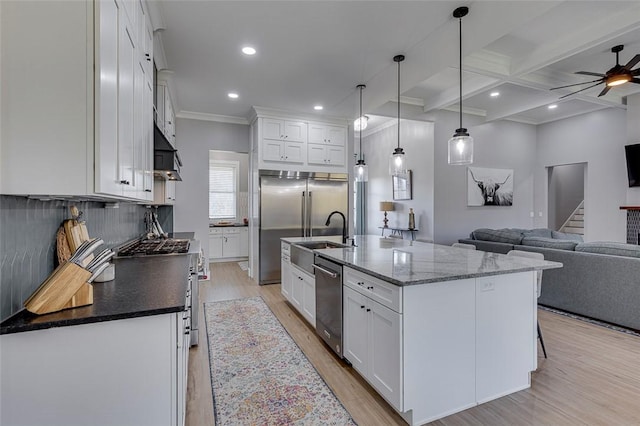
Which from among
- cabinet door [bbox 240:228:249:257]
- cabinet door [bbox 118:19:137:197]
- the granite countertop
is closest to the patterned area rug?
the granite countertop

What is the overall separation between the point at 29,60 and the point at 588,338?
449 cm

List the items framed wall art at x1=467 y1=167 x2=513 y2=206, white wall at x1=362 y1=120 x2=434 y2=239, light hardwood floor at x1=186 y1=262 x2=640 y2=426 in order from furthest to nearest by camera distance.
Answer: framed wall art at x1=467 y1=167 x2=513 y2=206
white wall at x1=362 y1=120 x2=434 y2=239
light hardwood floor at x1=186 y1=262 x2=640 y2=426

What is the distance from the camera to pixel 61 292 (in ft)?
4.03

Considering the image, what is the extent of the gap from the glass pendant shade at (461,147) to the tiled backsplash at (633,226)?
466 centimetres

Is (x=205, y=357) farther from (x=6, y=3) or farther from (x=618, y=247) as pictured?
(x=618, y=247)

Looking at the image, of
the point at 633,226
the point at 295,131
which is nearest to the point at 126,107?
the point at 295,131

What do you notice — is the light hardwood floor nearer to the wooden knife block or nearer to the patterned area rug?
the patterned area rug

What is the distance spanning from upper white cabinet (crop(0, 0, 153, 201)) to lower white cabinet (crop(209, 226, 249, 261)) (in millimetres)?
6132

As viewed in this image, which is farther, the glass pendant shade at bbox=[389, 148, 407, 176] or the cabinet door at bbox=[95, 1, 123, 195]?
the glass pendant shade at bbox=[389, 148, 407, 176]

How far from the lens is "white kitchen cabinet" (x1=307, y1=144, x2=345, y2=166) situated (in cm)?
548

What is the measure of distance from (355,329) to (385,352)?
0.42m

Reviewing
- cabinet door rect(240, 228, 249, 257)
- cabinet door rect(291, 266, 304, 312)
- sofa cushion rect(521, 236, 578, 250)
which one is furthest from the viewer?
cabinet door rect(240, 228, 249, 257)

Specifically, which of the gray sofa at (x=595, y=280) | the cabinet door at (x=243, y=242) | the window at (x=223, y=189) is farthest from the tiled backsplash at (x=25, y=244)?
the window at (x=223, y=189)

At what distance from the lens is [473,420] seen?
6.23 feet
